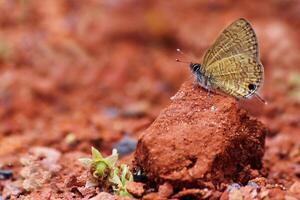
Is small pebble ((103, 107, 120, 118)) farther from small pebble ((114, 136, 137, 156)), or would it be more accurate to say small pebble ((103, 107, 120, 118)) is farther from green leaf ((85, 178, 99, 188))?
green leaf ((85, 178, 99, 188))

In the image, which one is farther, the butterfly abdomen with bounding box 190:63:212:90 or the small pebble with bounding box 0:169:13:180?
the small pebble with bounding box 0:169:13:180

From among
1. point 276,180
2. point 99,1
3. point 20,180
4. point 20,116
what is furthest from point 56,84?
point 276,180

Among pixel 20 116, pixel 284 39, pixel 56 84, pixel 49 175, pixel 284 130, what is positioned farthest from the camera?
pixel 284 39

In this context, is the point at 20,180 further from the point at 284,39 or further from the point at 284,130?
the point at 284,39

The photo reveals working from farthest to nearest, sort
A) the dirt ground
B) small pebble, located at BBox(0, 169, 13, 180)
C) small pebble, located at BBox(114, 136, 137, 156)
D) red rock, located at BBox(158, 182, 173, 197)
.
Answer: the dirt ground, small pebble, located at BBox(114, 136, 137, 156), small pebble, located at BBox(0, 169, 13, 180), red rock, located at BBox(158, 182, 173, 197)

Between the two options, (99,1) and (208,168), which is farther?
(99,1)

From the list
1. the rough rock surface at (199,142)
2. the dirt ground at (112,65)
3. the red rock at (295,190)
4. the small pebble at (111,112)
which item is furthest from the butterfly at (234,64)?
the small pebble at (111,112)

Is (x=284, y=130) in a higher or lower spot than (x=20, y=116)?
lower

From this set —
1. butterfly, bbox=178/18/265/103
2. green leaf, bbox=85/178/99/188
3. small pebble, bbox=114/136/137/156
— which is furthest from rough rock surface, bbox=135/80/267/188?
small pebble, bbox=114/136/137/156

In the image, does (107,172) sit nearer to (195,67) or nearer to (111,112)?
(195,67)
